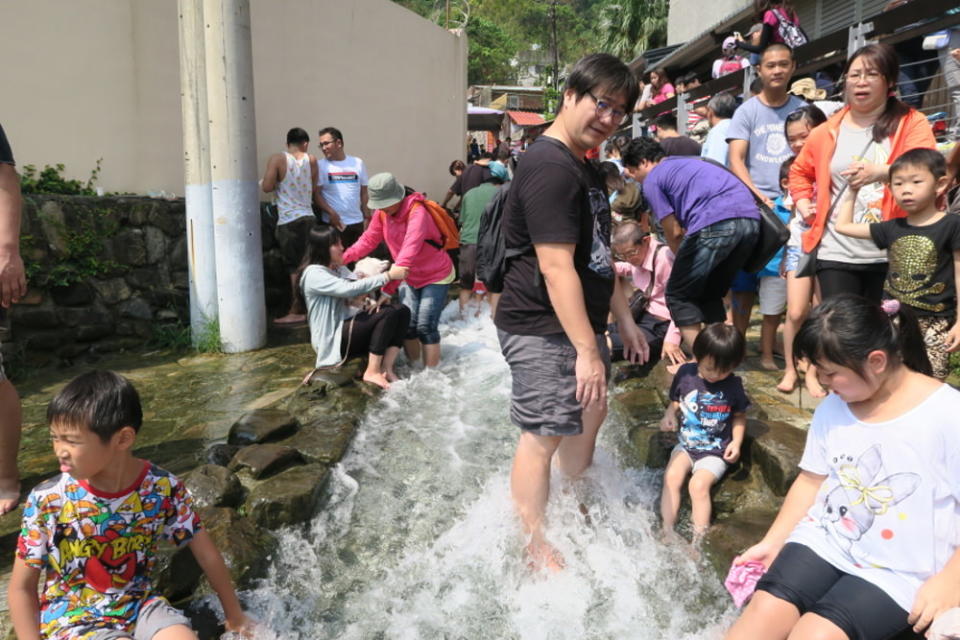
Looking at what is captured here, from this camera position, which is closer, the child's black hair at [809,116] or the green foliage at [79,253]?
the child's black hair at [809,116]

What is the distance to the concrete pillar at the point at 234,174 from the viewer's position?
19.0 ft

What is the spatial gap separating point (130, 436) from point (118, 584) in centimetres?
50

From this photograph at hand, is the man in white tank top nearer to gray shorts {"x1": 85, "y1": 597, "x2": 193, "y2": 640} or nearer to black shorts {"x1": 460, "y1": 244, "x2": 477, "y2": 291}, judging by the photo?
black shorts {"x1": 460, "y1": 244, "x2": 477, "y2": 291}

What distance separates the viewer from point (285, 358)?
6.12 metres

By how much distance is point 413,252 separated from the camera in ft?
17.6

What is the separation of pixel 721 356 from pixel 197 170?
15.8ft

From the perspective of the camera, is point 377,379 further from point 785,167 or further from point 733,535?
point 785,167

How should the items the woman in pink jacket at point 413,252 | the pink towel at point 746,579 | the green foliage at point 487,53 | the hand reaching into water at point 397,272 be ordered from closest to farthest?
the pink towel at point 746,579
the hand reaching into water at point 397,272
the woman in pink jacket at point 413,252
the green foliage at point 487,53

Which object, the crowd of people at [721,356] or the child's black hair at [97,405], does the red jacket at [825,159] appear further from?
the child's black hair at [97,405]

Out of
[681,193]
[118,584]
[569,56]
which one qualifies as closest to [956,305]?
[681,193]

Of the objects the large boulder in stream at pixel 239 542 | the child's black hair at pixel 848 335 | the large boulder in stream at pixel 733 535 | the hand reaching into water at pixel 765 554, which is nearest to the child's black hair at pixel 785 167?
the large boulder in stream at pixel 733 535

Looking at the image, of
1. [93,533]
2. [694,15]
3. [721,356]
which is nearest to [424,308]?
[721,356]

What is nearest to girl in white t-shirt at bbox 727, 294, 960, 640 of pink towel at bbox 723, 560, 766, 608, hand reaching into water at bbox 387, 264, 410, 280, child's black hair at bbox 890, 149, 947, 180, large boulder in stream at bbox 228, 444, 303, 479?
pink towel at bbox 723, 560, 766, 608

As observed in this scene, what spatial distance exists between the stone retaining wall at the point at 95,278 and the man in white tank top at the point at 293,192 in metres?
0.96
